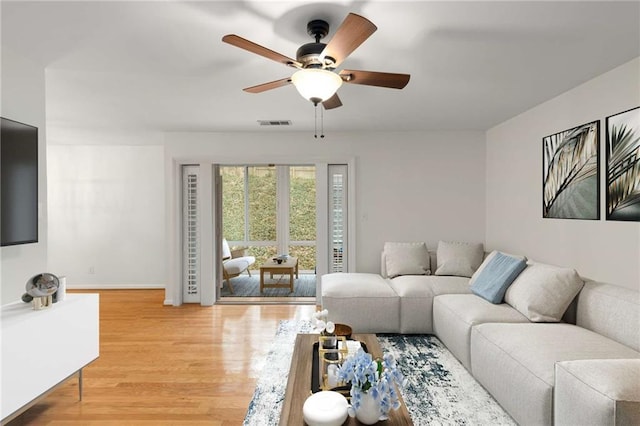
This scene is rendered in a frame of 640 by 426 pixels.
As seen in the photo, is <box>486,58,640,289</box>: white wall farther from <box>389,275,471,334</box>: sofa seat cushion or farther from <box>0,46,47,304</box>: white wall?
<box>0,46,47,304</box>: white wall

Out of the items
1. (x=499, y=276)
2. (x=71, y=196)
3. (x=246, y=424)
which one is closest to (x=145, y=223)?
(x=71, y=196)

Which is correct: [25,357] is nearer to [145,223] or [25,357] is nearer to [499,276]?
[499,276]

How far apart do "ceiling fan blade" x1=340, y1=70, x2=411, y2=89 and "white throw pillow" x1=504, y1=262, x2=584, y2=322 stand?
1.95 meters

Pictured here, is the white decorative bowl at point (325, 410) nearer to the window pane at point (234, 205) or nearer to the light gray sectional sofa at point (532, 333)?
the light gray sectional sofa at point (532, 333)

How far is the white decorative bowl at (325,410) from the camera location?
1623 millimetres

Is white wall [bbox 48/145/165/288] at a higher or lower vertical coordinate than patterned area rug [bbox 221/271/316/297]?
higher

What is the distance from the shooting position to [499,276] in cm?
339

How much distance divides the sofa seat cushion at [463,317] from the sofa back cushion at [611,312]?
41cm

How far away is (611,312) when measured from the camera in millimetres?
2465

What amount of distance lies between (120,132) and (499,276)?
5.26 metres

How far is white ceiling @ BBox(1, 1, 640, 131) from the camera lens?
2006 mm

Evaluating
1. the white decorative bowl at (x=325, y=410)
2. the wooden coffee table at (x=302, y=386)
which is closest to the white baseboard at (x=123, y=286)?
the wooden coffee table at (x=302, y=386)

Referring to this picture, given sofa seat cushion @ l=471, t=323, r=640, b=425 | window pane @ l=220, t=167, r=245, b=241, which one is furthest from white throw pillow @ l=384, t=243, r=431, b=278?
window pane @ l=220, t=167, r=245, b=241

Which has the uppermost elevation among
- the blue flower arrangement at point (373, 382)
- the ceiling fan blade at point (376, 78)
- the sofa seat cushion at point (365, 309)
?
the ceiling fan blade at point (376, 78)
